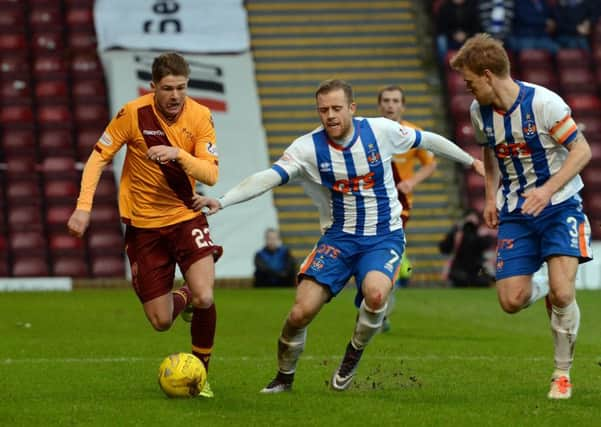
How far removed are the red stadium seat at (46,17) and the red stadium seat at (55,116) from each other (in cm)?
196

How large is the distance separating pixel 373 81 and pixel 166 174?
15.0 meters

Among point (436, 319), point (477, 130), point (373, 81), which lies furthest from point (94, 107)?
point (477, 130)

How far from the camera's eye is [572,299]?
24.9ft

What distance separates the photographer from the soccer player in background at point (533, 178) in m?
7.55

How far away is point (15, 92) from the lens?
22016 mm

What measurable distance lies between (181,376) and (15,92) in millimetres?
15124

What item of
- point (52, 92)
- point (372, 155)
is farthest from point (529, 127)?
point (52, 92)

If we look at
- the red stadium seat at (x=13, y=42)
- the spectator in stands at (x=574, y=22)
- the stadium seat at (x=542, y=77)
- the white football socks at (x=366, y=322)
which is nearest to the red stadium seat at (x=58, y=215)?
the red stadium seat at (x=13, y=42)

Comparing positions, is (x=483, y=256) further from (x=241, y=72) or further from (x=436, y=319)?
(x=241, y=72)

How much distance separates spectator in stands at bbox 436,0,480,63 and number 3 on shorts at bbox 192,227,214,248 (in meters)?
14.3

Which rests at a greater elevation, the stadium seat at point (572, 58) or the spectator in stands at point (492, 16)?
the spectator in stands at point (492, 16)

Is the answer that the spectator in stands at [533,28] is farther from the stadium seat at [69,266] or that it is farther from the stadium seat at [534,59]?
the stadium seat at [69,266]

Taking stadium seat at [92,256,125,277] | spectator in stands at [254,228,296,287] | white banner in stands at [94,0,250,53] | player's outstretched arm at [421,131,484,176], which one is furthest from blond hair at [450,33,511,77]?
white banner in stands at [94,0,250,53]

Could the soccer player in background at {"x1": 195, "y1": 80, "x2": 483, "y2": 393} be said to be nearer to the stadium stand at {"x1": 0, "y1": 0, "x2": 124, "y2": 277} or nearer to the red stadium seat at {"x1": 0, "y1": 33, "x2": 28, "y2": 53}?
the stadium stand at {"x1": 0, "y1": 0, "x2": 124, "y2": 277}
